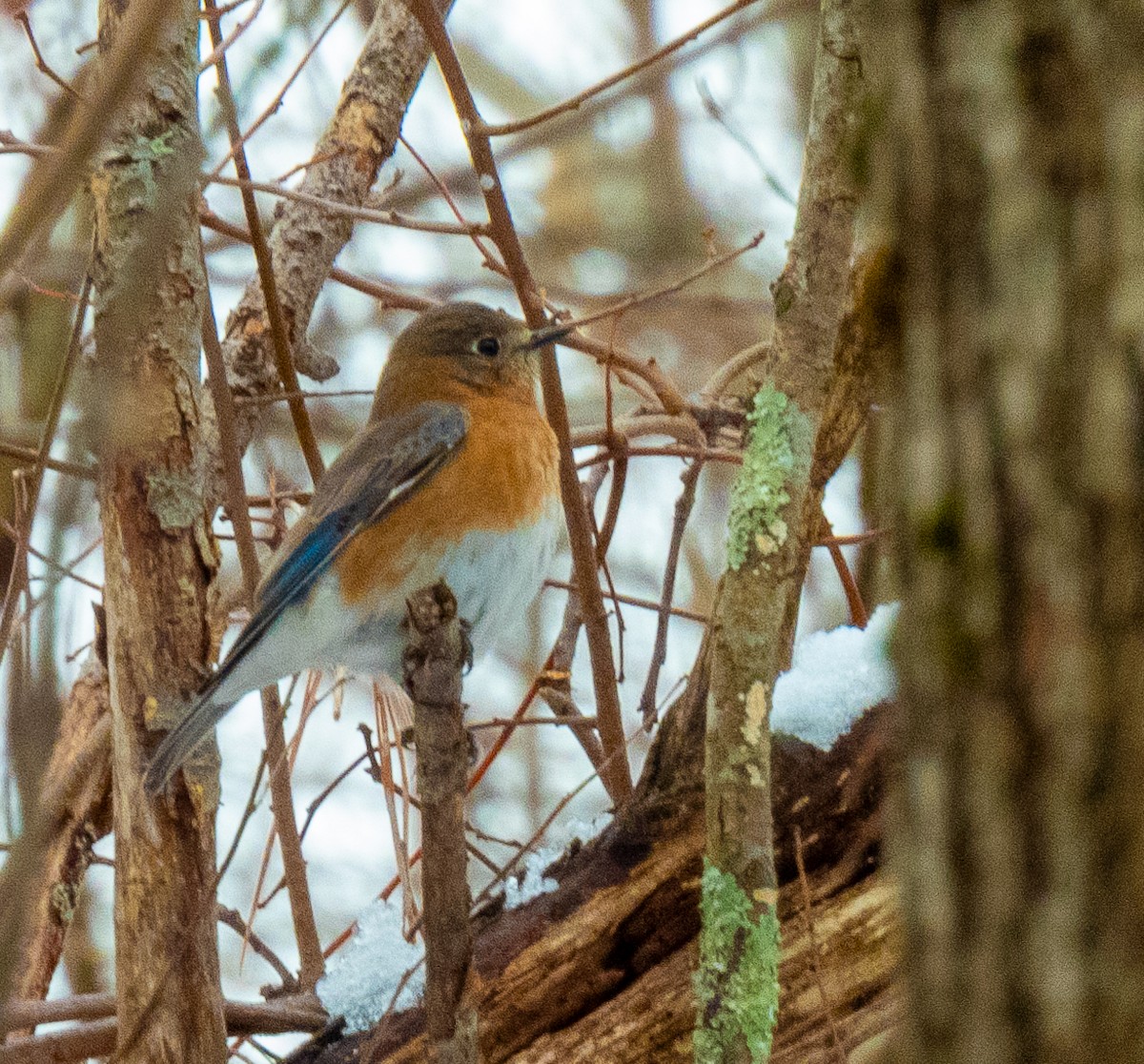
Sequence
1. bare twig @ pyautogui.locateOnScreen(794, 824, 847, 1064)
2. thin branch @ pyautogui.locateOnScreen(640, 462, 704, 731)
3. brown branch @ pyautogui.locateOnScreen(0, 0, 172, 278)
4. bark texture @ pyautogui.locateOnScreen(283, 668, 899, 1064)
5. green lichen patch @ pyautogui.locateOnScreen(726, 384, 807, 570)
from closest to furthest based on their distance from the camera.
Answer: brown branch @ pyautogui.locateOnScreen(0, 0, 172, 278)
bare twig @ pyautogui.locateOnScreen(794, 824, 847, 1064)
green lichen patch @ pyautogui.locateOnScreen(726, 384, 807, 570)
bark texture @ pyautogui.locateOnScreen(283, 668, 899, 1064)
thin branch @ pyautogui.locateOnScreen(640, 462, 704, 731)

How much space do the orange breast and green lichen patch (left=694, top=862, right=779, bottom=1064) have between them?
61.7 inches

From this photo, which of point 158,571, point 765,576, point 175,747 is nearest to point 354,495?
point 158,571

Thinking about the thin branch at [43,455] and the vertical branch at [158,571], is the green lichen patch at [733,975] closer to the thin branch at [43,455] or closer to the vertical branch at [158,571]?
the vertical branch at [158,571]

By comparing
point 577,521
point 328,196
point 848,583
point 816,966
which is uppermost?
point 328,196

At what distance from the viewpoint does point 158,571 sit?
2.82 meters

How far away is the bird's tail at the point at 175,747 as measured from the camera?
2758mm

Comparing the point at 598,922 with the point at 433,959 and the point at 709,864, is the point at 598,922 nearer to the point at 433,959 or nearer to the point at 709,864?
the point at 709,864

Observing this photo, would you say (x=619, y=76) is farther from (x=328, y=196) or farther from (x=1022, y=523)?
(x=1022, y=523)

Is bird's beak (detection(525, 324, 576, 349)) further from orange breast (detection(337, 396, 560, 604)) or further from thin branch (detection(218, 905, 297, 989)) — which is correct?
thin branch (detection(218, 905, 297, 989))

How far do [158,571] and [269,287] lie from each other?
1.17 m

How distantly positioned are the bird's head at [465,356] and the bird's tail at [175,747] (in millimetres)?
1780

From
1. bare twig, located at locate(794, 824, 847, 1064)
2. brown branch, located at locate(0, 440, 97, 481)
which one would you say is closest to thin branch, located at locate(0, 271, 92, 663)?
brown branch, located at locate(0, 440, 97, 481)

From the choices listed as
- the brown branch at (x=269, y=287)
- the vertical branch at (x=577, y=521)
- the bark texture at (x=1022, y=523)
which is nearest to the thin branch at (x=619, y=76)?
the vertical branch at (x=577, y=521)

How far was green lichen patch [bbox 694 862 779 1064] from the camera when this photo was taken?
96.7 inches
